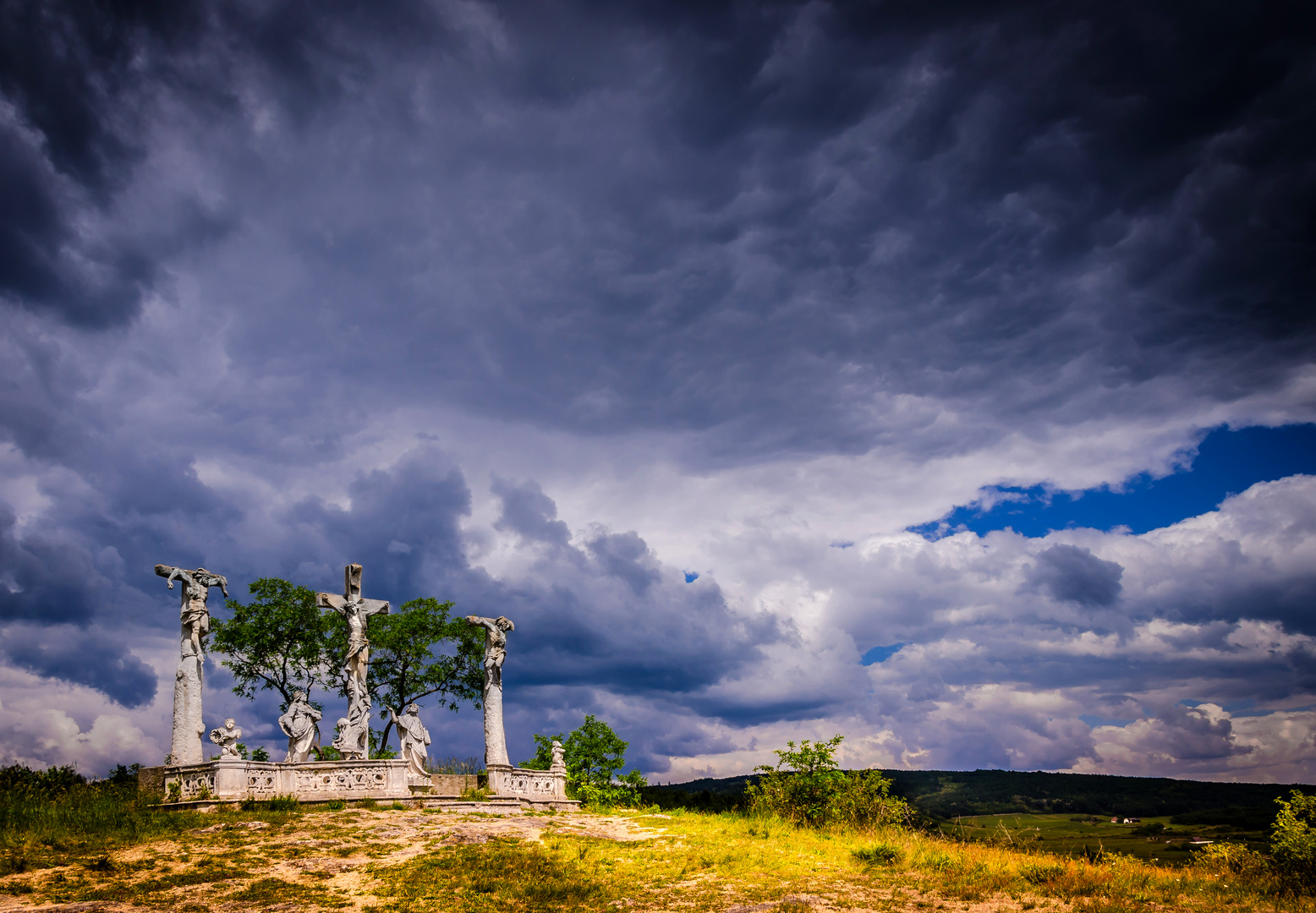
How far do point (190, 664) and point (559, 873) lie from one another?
16.8m

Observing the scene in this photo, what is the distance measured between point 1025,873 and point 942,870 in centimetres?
164

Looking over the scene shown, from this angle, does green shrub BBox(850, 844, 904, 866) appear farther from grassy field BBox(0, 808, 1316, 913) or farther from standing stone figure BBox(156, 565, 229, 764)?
standing stone figure BBox(156, 565, 229, 764)

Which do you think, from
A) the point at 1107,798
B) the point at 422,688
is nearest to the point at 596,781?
the point at 422,688

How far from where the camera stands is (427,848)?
1566cm

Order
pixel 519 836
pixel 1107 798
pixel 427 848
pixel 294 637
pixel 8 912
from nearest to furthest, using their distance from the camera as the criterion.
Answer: pixel 8 912
pixel 427 848
pixel 519 836
pixel 294 637
pixel 1107 798

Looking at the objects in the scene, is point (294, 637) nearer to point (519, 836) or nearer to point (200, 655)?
point (200, 655)

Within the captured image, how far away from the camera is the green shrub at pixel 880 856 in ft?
53.2

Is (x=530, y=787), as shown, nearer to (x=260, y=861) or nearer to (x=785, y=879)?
(x=260, y=861)

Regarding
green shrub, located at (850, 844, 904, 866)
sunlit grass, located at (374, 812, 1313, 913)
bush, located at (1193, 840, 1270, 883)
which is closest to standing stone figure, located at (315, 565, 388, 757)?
sunlit grass, located at (374, 812, 1313, 913)

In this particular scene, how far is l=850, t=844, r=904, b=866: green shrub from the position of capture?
1622 centimetres

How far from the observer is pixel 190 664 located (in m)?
23.9

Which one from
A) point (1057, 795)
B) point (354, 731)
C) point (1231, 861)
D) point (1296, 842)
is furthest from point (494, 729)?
point (1057, 795)

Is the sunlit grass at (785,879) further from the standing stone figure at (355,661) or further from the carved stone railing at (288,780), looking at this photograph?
the standing stone figure at (355,661)

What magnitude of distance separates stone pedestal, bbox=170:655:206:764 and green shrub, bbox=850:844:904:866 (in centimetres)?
2036
